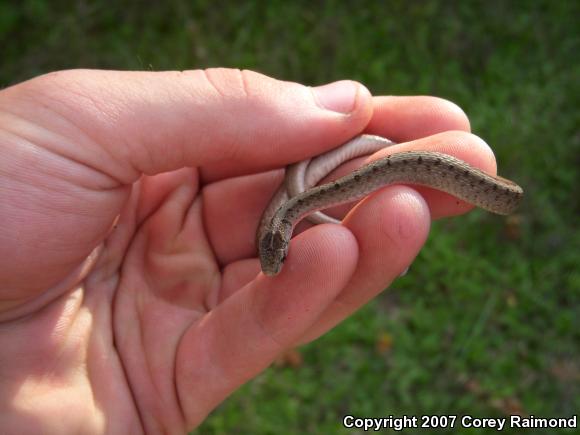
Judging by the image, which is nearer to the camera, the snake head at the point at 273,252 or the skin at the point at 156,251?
the skin at the point at 156,251

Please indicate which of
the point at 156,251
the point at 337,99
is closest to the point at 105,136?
the point at 156,251

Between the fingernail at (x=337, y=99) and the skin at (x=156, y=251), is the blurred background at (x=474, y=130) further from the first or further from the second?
the fingernail at (x=337, y=99)

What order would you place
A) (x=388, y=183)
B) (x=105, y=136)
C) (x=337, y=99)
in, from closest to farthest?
1. (x=105, y=136)
2. (x=388, y=183)
3. (x=337, y=99)

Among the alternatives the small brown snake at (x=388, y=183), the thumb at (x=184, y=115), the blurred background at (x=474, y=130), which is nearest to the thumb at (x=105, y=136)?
the thumb at (x=184, y=115)

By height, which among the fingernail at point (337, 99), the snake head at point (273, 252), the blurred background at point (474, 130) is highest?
the fingernail at point (337, 99)

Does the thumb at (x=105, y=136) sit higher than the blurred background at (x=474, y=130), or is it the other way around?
the thumb at (x=105, y=136)

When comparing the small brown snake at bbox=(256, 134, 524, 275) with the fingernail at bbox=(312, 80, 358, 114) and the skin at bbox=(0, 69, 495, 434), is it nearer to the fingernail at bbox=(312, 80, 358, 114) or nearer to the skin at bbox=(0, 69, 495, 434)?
the skin at bbox=(0, 69, 495, 434)

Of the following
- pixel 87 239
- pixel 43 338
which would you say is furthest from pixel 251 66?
pixel 43 338

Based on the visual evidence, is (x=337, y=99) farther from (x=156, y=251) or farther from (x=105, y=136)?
(x=156, y=251)
